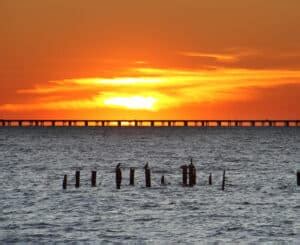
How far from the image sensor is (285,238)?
41.9 metres

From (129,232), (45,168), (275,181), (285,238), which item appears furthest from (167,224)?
(45,168)

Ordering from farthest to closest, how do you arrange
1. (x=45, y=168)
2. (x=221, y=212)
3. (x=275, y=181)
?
(x=45, y=168) → (x=275, y=181) → (x=221, y=212)

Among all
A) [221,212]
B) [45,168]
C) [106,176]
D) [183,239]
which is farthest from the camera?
[45,168]

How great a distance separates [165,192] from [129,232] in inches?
771

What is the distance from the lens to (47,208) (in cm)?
5359

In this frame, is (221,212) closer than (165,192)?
Yes

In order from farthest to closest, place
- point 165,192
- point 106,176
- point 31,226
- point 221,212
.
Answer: point 106,176
point 165,192
point 221,212
point 31,226

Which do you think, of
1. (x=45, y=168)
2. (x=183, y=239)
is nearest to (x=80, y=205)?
(x=183, y=239)

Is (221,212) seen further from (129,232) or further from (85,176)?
(85,176)

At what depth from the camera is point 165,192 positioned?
63.0 m

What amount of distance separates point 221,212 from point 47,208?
11620 mm

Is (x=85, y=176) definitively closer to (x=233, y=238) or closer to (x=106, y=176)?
(x=106, y=176)


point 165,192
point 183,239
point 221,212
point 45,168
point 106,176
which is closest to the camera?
point 183,239

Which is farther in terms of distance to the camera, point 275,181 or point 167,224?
point 275,181
